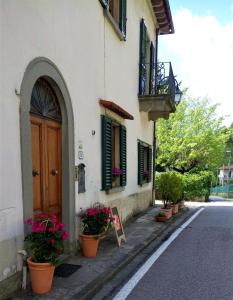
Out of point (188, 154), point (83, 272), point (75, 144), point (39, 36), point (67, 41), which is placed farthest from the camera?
point (188, 154)

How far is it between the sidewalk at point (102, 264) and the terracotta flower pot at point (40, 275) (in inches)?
3.5

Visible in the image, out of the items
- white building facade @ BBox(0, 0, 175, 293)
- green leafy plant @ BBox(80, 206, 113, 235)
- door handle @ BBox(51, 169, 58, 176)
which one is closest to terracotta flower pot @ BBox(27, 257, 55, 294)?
white building facade @ BBox(0, 0, 175, 293)

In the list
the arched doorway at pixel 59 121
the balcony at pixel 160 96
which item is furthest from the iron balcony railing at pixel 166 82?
the arched doorway at pixel 59 121

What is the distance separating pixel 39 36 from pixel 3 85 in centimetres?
122

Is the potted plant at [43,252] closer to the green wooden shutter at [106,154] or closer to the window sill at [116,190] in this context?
the green wooden shutter at [106,154]

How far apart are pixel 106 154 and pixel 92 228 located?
7.34 feet

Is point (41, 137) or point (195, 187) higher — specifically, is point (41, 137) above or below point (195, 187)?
above

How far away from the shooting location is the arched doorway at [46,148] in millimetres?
5281

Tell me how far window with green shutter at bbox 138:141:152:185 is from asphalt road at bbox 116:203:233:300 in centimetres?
367

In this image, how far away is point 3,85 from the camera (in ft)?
13.4

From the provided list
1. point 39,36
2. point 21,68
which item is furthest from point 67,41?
point 21,68

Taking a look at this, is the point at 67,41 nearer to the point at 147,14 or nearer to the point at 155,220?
the point at 155,220

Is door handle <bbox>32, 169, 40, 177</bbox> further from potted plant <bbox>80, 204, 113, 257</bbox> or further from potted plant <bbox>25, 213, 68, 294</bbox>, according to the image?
potted plant <bbox>80, 204, 113, 257</bbox>

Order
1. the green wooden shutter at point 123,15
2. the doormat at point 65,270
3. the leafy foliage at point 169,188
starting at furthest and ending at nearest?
the leafy foliage at point 169,188 < the green wooden shutter at point 123,15 < the doormat at point 65,270
